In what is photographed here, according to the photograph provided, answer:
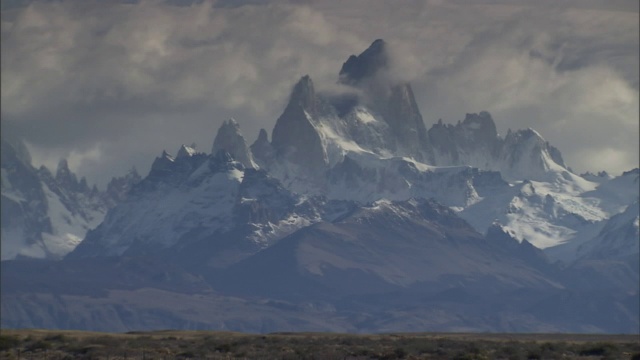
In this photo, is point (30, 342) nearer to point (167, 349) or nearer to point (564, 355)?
point (167, 349)

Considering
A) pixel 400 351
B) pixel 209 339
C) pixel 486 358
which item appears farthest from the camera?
pixel 209 339

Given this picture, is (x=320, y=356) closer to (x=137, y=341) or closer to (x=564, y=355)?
(x=564, y=355)

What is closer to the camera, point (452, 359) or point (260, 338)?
point (452, 359)

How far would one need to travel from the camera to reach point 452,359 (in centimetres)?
13712

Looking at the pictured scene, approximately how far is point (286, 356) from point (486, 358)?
17871 mm

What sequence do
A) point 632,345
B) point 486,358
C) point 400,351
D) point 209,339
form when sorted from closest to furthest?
1. point 486,358
2. point 400,351
3. point 632,345
4. point 209,339

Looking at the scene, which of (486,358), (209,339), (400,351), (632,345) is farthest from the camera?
(209,339)

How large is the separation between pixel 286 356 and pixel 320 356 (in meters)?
3.20

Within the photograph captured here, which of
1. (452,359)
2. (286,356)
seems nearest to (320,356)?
(286,356)

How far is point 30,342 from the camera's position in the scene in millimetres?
163750

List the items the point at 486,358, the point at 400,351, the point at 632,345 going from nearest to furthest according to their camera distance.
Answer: the point at 486,358
the point at 400,351
the point at 632,345

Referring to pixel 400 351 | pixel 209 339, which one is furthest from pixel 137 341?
pixel 400 351

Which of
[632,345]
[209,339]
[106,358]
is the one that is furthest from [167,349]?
[632,345]

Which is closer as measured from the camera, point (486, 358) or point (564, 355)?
point (486, 358)
